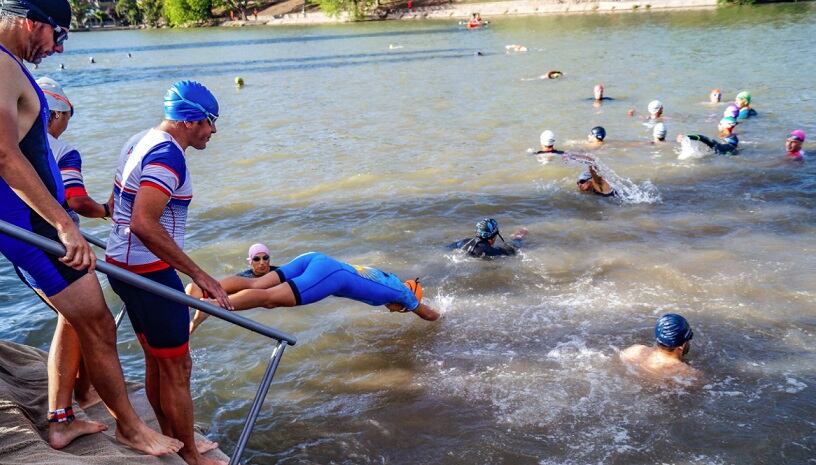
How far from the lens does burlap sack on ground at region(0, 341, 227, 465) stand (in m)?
3.58

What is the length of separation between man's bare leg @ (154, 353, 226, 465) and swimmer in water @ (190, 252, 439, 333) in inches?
28.4

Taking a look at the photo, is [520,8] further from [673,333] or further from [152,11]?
[152,11]

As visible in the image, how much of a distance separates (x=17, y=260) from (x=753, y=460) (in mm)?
5318

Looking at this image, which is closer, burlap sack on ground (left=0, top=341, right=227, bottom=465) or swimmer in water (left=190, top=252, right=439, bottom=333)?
burlap sack on ground (left=0, top=341, right=227, bottom=465)

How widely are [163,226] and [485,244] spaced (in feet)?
20.5

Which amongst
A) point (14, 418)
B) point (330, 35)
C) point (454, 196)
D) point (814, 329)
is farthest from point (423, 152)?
point (330, 35)

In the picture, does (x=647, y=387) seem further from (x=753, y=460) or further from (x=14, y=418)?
(x=14, y=418)

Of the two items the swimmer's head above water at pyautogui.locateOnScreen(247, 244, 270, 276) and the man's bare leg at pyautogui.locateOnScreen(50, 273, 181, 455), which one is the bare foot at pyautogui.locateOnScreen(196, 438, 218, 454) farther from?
the swimmer's head above water at pyautogui.locateOnScreen(247, 244, 270, 276)

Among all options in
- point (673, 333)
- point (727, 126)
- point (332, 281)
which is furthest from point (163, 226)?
point (727, 126)

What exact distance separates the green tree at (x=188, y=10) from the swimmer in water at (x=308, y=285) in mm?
108529

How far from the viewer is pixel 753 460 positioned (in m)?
5.26

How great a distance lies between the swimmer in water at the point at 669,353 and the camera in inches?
253

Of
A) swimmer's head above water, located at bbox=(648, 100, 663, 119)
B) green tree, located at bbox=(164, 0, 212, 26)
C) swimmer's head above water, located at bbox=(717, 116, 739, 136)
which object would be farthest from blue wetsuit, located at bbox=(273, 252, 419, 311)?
green tree, located at bbox=(164, 0, 212, 26)

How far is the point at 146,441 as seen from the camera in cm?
403
